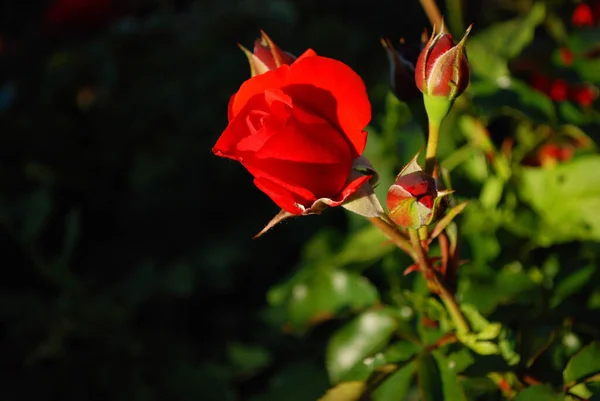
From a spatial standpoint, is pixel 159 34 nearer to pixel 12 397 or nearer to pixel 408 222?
pixel 12 397

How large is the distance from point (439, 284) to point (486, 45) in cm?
77

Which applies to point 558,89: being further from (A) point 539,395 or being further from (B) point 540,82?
(A) point 539,395

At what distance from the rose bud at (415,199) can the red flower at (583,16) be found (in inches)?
26.6

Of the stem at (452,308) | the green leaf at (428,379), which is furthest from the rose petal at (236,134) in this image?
the green leaf at (428,379)

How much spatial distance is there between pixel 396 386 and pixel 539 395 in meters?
0.14

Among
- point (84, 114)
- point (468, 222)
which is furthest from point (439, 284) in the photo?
point (84, 114)

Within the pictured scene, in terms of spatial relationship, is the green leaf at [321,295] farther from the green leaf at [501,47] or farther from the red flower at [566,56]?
the red flower at [566,56]

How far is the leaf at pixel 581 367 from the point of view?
2.09ft

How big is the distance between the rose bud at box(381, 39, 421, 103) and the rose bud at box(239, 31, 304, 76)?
107mm

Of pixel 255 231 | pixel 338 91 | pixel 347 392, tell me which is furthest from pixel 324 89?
pixel 255 231

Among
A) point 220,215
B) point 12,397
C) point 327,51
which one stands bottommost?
point 12,397

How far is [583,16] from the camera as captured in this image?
3.36 feet

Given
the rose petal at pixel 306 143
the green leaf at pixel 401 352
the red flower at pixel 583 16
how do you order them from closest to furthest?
the rose petal at pixel 306 143
the green leaf at pixel 401 352
the red flower at pixel 583 16

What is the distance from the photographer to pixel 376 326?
80 cm
